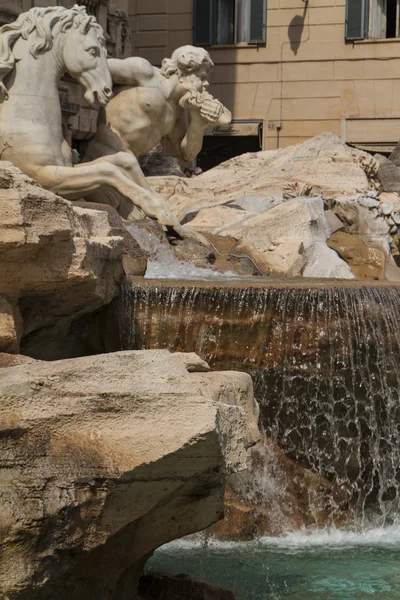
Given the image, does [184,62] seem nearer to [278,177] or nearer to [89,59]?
[89,59]

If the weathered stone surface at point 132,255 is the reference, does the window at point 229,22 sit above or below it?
above

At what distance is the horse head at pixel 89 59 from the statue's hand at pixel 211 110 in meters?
1.73

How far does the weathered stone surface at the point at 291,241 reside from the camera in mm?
11336

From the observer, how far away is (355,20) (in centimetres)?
2386

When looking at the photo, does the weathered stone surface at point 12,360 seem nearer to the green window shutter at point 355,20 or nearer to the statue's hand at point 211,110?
the statue's hand at point 211,110

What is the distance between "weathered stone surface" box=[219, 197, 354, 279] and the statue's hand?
114 centimetres

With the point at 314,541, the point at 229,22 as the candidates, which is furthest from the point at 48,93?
the point at 229,22

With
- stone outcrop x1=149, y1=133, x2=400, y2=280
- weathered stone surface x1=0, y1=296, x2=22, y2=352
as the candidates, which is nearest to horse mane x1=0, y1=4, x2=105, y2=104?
stone outcrop x1=149, y1=133, x2=400, y2=280

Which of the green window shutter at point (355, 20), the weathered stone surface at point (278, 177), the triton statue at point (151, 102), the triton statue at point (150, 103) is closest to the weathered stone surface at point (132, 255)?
the triton statue at point (150, 103)

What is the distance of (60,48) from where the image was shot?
34.9 ft

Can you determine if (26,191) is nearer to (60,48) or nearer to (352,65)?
(60,48)

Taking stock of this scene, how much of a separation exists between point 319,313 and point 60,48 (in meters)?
3.67

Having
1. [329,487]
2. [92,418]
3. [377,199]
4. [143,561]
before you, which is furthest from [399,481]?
[377,199]

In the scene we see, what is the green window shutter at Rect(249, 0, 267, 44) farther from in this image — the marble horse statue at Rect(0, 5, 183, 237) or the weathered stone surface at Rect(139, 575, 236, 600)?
the weathered stone surface at Rect(139, 575, 236, 600)
